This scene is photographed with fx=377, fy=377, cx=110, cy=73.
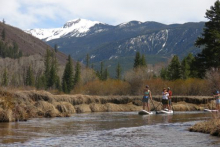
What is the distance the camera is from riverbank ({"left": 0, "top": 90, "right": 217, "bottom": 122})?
30.6 meters

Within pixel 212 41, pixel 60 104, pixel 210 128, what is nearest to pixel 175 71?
pixel 212 41

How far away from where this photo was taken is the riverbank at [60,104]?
30.6 metres

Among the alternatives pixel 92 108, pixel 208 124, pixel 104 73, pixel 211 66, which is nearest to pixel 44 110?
pixel 92 108

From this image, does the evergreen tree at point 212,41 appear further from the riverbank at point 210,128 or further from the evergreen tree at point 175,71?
the riverbank at point 210,128

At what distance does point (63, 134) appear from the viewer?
2152 cm

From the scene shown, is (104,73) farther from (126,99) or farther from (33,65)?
(126,99)

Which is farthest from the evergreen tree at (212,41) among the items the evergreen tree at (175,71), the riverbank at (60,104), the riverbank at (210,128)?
the riverbank at (210,128)

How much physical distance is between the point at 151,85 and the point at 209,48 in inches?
852

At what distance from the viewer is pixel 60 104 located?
136 feet

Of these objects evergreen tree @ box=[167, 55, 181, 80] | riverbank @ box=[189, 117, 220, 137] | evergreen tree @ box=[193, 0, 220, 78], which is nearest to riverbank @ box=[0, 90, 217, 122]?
evergreen tree @ box=[193, 0, 220, 78]

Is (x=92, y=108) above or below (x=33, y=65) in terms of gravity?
below

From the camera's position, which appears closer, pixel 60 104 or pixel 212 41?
pixel 60 104

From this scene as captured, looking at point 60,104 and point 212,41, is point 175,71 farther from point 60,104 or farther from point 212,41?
point 60,104

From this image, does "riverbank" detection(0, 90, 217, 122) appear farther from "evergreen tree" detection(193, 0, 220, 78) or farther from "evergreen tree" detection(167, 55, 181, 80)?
"evergreen tree" detection(167, 55, 181, 80)
